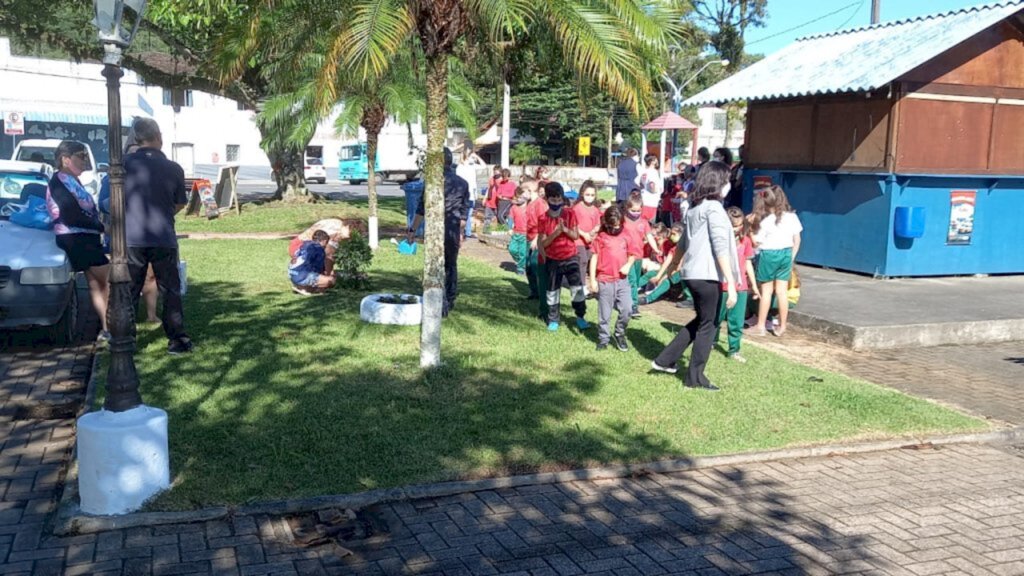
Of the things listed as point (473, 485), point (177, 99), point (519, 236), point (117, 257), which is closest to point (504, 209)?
point (519, 236)

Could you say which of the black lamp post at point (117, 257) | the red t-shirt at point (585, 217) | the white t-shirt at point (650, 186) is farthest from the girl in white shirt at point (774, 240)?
the black lamp post at point (117, 257)

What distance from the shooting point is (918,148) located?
12.9m

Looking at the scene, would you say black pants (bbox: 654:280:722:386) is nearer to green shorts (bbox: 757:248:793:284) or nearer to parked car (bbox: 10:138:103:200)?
green shorts (bbox: 757:248:793:284)

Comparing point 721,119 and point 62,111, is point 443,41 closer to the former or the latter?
point 62,111

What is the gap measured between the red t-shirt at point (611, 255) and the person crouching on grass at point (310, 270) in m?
4.02

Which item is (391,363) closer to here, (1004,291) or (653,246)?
(653,246)

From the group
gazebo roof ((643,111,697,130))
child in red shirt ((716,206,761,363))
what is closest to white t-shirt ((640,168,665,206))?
gazebo roof ((643,111,697,130))

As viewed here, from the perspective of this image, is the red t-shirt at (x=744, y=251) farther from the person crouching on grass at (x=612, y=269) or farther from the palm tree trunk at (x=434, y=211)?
the palm tree trunk at (x=434, y=211)

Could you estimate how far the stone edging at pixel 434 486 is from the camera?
465 cm

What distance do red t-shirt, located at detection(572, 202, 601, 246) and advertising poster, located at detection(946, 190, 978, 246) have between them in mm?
6387

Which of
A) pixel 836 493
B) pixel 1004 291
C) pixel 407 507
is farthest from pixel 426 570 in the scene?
pixel 1004 291

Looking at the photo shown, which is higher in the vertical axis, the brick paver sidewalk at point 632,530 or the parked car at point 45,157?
the parked car at point 45,157

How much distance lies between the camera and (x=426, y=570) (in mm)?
4316

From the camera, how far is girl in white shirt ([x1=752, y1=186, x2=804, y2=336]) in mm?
9570
